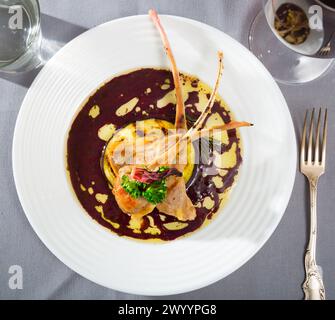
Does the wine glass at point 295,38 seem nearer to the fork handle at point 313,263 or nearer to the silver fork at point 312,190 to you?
the silver fork at point 312,190

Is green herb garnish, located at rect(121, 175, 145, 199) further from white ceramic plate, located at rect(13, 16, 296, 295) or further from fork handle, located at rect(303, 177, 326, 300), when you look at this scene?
fork handle, located at rect(303, 177, 326, 300)

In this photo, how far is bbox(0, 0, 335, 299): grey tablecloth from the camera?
118cm

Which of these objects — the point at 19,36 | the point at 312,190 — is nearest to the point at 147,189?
the point at 312,190

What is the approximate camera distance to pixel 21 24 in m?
1.20

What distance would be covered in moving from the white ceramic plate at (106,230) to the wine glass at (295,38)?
0.28 feet

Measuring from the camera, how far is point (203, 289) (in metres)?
1.18

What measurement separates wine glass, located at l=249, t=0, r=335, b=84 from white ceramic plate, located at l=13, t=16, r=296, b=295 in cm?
8

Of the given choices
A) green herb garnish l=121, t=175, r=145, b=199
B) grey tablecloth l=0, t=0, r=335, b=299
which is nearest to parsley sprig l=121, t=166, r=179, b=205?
green herb garnish l=121, t=175, r=145, b=199

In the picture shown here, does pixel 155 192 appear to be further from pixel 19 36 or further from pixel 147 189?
pixel 19 36

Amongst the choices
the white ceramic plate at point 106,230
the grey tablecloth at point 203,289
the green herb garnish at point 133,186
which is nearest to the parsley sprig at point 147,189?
the green herb garnish at point 133,186

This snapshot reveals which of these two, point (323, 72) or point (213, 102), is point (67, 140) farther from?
point (323, 72)

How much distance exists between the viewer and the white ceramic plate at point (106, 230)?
3.73ft

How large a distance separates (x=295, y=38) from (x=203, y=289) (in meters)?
0.67

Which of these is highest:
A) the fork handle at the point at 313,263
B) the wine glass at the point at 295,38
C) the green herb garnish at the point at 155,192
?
the wine glass at the point at 295,38
